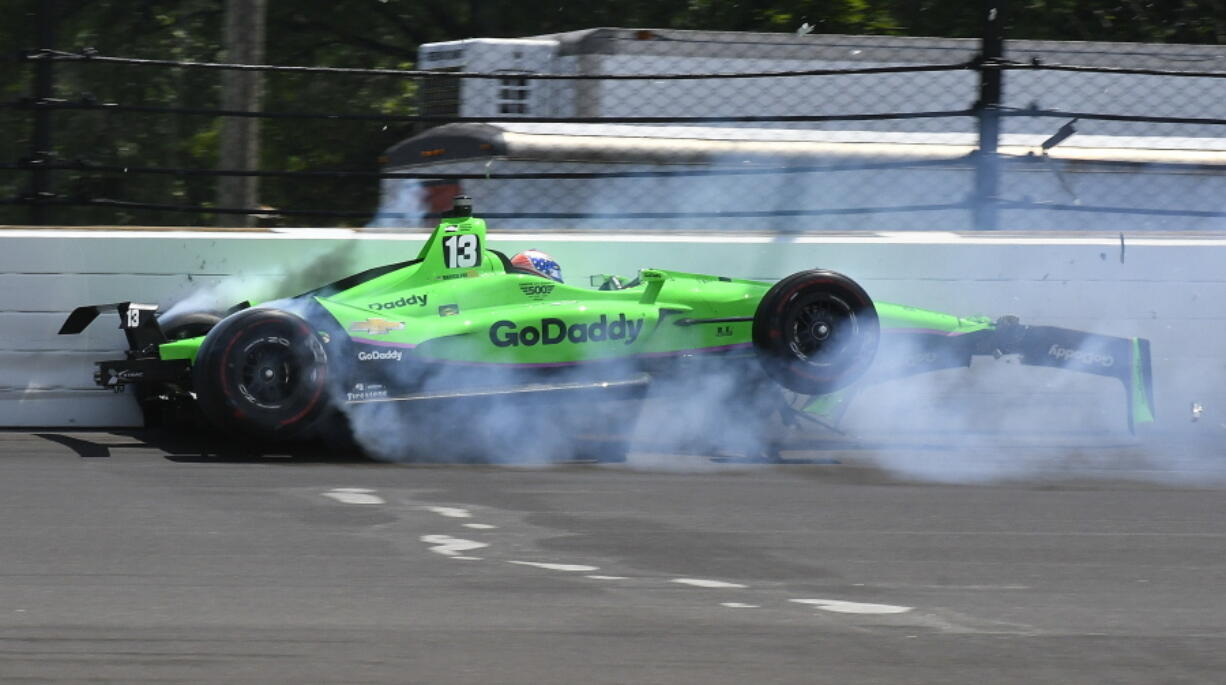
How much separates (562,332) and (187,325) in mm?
2004

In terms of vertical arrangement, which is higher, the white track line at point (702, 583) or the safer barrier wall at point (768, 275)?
the safer barrier wall at point (768, 275)

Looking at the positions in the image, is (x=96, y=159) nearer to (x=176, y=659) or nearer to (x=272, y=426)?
(x=272, y=426)

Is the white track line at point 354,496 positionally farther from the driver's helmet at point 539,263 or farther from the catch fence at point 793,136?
the catch fence at point 793,136

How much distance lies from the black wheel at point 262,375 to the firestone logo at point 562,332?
89 cm

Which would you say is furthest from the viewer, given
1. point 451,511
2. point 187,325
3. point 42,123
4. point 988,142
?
point 988,142

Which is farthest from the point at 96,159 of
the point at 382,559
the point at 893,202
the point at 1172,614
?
the point at 1172,614

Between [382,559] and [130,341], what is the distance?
10.3 ft

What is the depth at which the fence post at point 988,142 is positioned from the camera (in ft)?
32.6

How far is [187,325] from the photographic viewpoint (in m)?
8.88

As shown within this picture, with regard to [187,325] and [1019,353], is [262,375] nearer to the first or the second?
[187,325]

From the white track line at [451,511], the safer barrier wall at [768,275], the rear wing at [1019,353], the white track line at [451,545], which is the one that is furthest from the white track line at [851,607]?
the safer barrier wall at [768,275]

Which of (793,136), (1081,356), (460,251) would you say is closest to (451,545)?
(460,251)

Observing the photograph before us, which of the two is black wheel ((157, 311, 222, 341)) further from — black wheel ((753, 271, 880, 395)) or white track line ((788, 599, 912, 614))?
white track line ((788, 599, 912, 614))

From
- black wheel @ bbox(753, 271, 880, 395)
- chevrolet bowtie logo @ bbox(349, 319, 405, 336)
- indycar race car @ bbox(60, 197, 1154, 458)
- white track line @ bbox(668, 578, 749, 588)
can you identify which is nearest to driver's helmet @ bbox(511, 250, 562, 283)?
indycar race car @ bbox(60, 197, 1154, 458)
